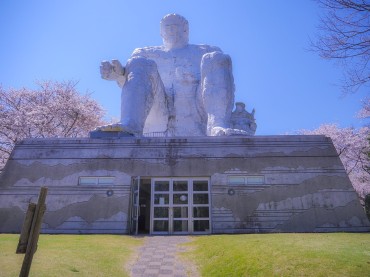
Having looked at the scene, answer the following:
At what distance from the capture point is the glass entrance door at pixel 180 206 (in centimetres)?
955

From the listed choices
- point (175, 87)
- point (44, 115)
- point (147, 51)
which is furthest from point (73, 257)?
point (44, 115)

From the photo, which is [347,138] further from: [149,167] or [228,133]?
[149,167]

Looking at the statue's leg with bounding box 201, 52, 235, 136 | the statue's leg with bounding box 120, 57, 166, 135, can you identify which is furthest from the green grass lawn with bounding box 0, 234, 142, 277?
the statue's leg with bounding box 201, 52, 235, 136

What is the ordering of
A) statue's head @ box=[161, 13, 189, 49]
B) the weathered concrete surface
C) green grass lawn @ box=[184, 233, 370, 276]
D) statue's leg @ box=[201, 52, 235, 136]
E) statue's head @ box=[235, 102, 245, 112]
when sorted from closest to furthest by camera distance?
green grass lawn @ box=[184, 233, 370, 276] < the weathered concrete surface < statue's leg @ box=[201, 52, 235, 136] < statue's head @ box=[235, 102, 245, 112] < statue's head @ box=[161, 13, 189, 49]

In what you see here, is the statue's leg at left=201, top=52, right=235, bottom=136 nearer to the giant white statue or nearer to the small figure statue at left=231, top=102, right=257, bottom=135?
the giant white statue

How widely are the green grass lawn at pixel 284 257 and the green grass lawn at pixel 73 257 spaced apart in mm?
1526

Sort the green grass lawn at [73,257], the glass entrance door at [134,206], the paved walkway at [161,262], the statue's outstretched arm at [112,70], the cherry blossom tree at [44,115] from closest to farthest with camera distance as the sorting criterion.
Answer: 1. the green grass lawn at [73,257]
2. the paved walkway at [161,262]
3. the glass entrance door at [134,206]
4. the statue's outstretched arm at [112,70]
5. the cherry blossom tree at [44,115]

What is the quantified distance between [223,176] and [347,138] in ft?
58.3

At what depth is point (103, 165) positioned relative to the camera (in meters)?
9.89

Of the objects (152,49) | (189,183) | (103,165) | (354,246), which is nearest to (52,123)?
(152,49)

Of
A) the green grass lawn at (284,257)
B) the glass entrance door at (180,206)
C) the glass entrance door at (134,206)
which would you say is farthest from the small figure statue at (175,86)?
the green grass lawn at (284,257)

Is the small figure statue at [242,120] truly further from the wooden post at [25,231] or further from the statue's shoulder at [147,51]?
the wooden post at [25,231]

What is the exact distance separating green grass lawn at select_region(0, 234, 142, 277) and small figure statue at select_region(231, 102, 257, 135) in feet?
18.9

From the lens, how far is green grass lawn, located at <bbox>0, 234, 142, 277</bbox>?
16.7 feet
